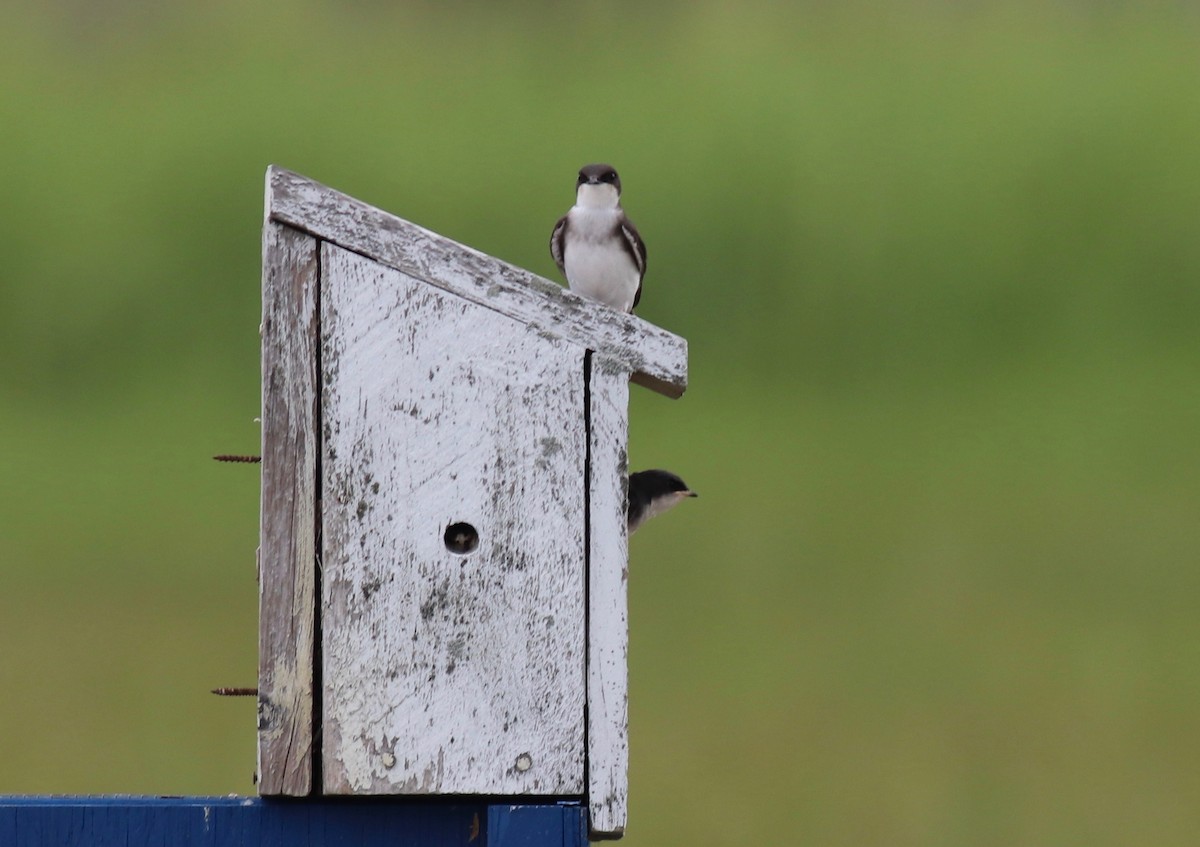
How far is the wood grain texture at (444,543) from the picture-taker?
7.14 feet

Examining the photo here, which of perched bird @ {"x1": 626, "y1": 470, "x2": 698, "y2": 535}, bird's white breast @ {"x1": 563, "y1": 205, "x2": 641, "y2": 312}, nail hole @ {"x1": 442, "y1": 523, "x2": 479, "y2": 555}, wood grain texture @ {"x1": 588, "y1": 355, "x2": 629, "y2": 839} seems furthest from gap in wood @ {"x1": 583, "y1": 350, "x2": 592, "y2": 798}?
bird's white breast @ {"x1": 563, "y1": 205, "x2": 641, "y2": 312}

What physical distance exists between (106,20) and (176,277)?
1.42 meters

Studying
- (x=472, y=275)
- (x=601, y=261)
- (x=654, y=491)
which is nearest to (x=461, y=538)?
(x=472, y=275)

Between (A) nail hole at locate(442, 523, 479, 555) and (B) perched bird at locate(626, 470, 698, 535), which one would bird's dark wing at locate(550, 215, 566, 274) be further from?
(A) nail hole at locate(442, 523, 479, 555)

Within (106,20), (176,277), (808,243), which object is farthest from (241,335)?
(808,243)

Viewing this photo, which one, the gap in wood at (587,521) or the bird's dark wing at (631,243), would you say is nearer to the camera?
the gap in wood at (587,521)

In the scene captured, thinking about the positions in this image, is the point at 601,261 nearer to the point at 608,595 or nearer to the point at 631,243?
the point at 631,243

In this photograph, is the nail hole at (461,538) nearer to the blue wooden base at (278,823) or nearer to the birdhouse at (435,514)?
the birdhouse at (435,514)

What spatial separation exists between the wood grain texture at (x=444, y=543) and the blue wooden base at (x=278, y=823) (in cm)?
→ 5

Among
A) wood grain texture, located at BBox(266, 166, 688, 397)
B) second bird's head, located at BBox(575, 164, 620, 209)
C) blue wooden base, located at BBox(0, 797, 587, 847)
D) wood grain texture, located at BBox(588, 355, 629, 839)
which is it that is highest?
second bird's head, located at BBox(575, 164, 620, 209)

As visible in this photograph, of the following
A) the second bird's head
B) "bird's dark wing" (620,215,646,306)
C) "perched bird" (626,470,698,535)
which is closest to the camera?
"perched bird" (626,470,698,535)

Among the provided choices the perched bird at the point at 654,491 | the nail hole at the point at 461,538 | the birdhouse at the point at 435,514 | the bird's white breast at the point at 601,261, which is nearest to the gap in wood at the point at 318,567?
the birdhouse at the point at 435,514

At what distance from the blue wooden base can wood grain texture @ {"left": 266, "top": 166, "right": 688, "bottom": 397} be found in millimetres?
610

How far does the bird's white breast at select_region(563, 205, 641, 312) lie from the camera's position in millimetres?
3338
